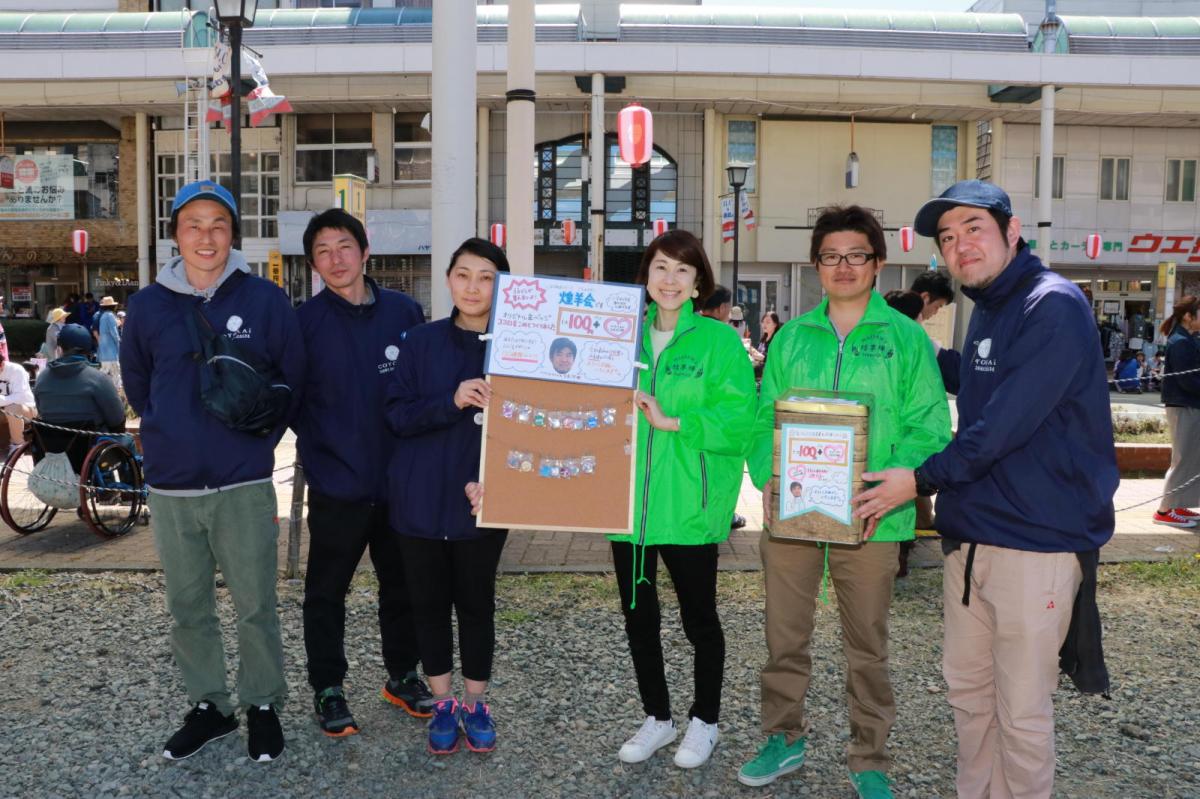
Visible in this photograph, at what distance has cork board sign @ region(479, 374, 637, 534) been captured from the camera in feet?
11.4

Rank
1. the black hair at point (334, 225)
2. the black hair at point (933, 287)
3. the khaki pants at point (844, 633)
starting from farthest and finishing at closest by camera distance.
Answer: the black hair at point (933, 287) → the black hair at point (334, 225) → the khaki pants at point (844, 633)

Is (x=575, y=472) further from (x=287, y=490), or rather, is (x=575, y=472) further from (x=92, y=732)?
(x=287, y=490)

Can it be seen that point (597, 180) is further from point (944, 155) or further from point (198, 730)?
point (198, 730)

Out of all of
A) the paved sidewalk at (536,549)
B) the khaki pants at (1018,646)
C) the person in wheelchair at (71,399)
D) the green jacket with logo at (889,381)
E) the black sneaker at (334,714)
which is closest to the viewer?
the khaki pants at (1018,646)

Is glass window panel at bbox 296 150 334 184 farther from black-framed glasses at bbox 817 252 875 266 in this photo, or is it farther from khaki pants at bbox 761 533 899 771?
khaki pants at bbox 761 533 899 771

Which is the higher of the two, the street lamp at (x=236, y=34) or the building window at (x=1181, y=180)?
the building window at (x=1181, y=180)

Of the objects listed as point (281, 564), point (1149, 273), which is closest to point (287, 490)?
point (281, 564)

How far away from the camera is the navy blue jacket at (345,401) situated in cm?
391

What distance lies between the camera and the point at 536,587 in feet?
Result: 19.2

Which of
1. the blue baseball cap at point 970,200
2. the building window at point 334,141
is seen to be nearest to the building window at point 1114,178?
the building window at point 334,141

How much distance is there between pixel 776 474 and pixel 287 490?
22.8ft

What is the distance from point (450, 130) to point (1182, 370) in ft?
20.3

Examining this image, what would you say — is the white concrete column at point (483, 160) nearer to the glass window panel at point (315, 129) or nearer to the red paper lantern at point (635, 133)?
the glass window panel at point (315, 129)

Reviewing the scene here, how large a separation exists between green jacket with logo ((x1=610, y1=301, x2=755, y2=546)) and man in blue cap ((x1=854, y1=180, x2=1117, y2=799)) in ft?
1.91
